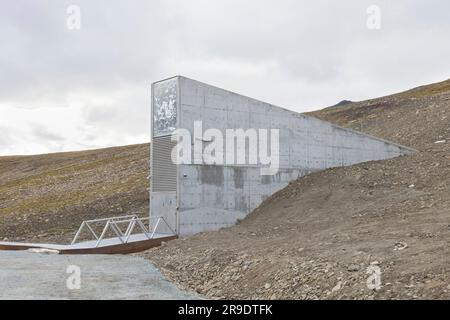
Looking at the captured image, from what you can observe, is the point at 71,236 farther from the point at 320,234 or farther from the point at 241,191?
the point at 320,234

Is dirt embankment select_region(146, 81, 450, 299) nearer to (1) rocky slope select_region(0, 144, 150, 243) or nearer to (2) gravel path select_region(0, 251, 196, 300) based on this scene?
(2) gravel path select_region(0, 251, 196, 300)

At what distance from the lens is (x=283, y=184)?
2239 cm

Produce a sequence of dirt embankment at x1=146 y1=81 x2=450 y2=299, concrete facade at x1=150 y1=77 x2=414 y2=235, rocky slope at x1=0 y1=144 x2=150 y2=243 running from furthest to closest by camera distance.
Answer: rocky slope at x1=0 y1=144 x2=150 y2=243, concrete facade at x1=150 y1=77 x2=414 y2=235, dirt embankment at x1=146 y1=81 x2=450 y2=299

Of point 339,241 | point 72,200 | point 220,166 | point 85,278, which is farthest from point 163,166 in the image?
point 72,200

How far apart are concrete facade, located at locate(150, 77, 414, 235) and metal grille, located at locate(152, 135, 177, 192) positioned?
0.08 m

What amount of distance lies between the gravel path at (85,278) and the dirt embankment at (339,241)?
778mm

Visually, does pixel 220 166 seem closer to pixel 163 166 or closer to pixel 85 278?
pixel 163 166

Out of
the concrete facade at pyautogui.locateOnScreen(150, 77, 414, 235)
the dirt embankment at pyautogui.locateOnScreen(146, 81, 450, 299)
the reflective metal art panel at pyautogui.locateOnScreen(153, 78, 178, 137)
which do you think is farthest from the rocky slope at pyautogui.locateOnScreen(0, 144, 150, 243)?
the dirt embankment at pyautogui.locateOnScreen(146, 81, 450, 299)

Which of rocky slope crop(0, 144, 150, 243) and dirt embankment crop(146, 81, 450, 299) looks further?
rocky slope crop(0, 144, 150, 243)

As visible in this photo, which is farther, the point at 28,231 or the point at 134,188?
the point at 134,188

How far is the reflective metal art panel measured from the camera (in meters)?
19.4

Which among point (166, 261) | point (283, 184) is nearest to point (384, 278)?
point (166, 261)

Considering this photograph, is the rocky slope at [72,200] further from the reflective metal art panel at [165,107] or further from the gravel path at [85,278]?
the gravel path at [85,278]

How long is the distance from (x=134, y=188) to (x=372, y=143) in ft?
55.5
